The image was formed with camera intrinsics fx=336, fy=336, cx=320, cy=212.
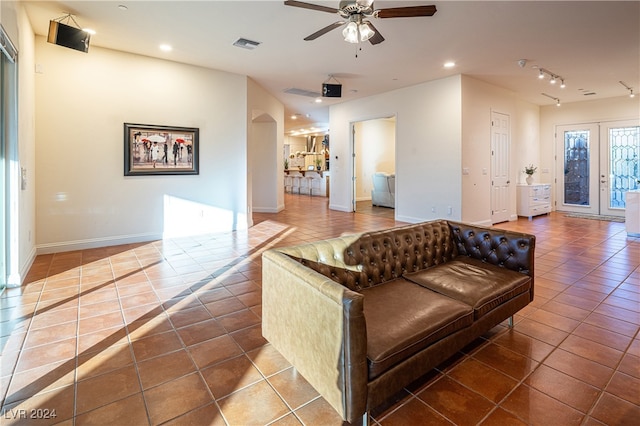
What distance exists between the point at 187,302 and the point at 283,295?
1.68 metres

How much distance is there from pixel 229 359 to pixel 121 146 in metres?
4.54

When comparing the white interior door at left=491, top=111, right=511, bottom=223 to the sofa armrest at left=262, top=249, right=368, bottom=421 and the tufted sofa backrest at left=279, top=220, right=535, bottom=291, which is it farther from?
the sofa armrest at left=262, top=249, right=368, bottom=421

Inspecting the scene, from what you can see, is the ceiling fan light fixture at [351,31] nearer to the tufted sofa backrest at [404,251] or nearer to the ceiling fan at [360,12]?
the ceiling fan at [360,12]

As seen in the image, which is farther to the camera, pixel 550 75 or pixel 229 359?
pixel 550 75

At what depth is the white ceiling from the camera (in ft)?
12.8

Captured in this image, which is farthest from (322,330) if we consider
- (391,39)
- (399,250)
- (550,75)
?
(550,75)

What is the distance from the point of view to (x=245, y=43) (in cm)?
491

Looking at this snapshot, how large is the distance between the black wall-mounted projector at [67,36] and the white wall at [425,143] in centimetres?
587

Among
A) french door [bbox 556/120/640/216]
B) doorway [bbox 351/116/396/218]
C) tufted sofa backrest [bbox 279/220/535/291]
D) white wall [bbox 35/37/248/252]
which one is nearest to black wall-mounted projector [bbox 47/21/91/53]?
white wall [bbox 35/37/248/252]

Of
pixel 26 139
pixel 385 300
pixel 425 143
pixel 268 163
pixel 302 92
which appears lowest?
pixel 385 300

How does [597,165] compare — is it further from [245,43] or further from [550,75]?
[245,43]

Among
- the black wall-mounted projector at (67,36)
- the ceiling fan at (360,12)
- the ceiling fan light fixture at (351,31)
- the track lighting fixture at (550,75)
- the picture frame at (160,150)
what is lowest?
the picture frame at (160,150)

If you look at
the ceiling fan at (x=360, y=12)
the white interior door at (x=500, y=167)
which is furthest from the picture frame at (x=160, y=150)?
the white interior door at (x=500, y=167)

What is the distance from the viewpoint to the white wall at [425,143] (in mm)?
6730
